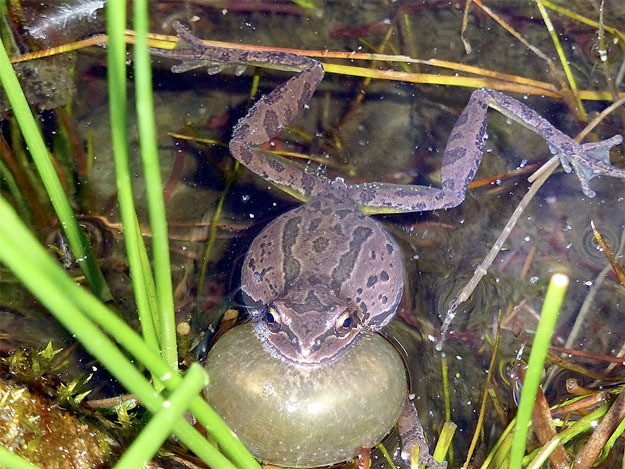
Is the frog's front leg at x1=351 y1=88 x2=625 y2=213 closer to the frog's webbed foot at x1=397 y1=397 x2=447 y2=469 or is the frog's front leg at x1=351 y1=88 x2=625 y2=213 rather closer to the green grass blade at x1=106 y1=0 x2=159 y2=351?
the frog's webbed foot at x1=397 y1=397 x2=447 y2=469

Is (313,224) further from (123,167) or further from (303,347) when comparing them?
(123,167)

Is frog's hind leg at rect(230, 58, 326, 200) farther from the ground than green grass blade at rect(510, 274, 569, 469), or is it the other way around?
green grass blade at rect(510, 274, 569, 469)

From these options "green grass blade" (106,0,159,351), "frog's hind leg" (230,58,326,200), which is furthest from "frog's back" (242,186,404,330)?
"green grass blade" (106,0,159,351)

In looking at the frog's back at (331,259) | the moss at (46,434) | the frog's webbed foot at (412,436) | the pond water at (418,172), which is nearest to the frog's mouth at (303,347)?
the frog's back at (331,259)

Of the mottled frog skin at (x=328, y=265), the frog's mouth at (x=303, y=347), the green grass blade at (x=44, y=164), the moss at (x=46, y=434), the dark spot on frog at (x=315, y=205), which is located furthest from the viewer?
the dark spot on frog at (x=315, y=205)

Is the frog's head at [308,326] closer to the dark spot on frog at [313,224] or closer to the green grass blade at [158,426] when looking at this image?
the dark spot on frog at [313,224]

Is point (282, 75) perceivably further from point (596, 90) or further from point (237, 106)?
point (596, 90)

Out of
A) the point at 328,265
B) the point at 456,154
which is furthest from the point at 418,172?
the point at 328,265
